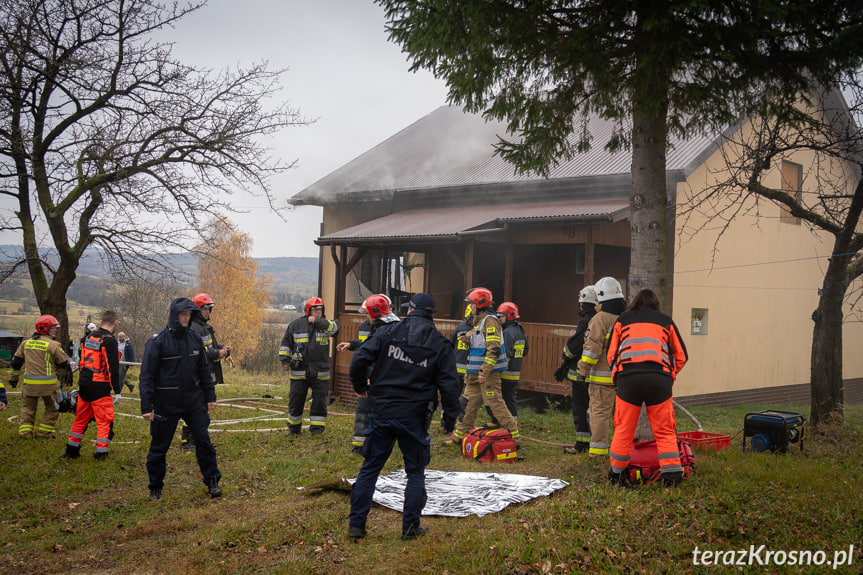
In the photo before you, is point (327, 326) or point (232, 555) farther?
point (327, 326)

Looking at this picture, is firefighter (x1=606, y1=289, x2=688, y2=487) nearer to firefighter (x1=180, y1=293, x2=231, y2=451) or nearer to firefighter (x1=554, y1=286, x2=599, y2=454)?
firefighter (x1=554, y1=286, x2=599, y2=454)

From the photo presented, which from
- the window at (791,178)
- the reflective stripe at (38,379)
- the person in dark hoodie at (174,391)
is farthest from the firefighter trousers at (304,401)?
the window at (791,178)

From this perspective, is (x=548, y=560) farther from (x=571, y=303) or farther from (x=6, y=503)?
(x=571, y=303)

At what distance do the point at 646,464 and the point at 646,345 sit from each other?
1.17 metres

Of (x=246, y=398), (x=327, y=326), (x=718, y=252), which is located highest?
(x=718, y=252)

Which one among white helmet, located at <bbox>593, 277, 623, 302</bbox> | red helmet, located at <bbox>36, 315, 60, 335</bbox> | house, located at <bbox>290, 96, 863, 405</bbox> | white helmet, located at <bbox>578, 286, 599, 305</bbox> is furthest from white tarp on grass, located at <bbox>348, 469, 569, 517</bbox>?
red helmet, located at <bbox>36, 315, 60, 335</bbox>

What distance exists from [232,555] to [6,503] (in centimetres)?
345

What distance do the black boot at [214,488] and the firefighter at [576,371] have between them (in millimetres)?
4111

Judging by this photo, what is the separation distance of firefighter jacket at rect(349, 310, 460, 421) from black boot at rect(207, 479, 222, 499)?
8.57ft

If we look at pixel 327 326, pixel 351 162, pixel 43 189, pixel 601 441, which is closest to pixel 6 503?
pixel 327 326

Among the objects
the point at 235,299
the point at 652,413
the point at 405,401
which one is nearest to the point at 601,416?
the point at 652,413

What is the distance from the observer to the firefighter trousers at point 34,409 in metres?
9.73

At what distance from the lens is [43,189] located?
53.7 feet

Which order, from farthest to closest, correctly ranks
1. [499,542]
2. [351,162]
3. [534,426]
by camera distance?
[351,162] < [534,426] < [499,542]
